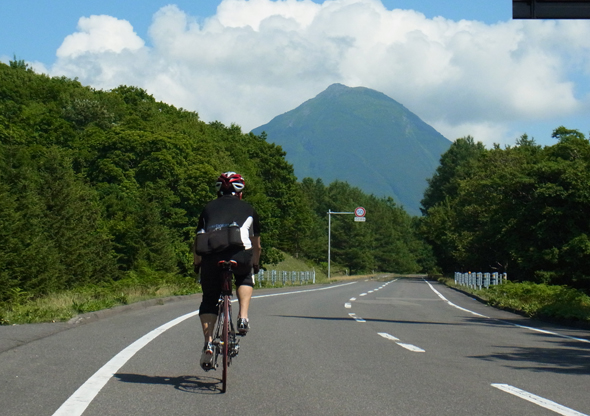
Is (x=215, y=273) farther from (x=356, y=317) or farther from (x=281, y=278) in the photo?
(x=281, y=278)

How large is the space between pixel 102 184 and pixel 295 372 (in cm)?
5385

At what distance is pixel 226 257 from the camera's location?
6805 mm

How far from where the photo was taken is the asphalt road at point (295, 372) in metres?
6.00

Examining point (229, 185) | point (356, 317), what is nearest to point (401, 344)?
point (229, 185)

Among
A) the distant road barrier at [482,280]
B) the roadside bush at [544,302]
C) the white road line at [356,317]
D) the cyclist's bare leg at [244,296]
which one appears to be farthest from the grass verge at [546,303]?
the cyclist's bare leg at [244,296]

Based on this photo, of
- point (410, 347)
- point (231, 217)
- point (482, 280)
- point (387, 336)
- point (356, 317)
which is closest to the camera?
point (231, 217)

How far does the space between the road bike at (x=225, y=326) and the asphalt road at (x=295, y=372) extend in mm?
305

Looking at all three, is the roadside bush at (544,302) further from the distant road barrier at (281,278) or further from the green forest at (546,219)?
the distant road barrier at (281,278)

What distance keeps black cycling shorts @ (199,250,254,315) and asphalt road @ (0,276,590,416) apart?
738 millimetres

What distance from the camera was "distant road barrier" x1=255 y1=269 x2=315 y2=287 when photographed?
4916 cm

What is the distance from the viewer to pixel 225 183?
7.17 m

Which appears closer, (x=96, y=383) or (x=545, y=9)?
(x=96, y=383)

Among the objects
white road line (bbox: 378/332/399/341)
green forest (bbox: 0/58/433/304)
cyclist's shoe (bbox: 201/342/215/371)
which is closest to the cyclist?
cyclist's shoe (bbox: 201/342/215/371)

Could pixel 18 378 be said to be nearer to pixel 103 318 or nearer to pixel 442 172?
pixel 103 318
